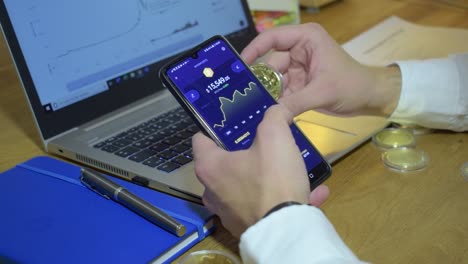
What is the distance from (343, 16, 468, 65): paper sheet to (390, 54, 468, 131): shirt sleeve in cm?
17

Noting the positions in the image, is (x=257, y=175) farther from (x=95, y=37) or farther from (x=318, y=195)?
(x=95, y=37)

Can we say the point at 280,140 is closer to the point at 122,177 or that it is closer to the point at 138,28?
the point at 122,177

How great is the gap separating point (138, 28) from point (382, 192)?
1.44 ft

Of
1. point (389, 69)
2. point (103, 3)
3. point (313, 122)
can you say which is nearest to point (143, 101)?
point (103, 3)

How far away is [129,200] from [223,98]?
150 mm

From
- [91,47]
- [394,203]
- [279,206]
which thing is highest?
[91,47]

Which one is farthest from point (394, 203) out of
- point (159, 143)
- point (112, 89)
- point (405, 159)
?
point (112, 89)

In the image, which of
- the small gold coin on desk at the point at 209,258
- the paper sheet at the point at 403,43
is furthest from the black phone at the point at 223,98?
the paper sheet at the point at 403,43

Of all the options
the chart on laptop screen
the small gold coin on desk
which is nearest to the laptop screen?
the chart on laptop screen

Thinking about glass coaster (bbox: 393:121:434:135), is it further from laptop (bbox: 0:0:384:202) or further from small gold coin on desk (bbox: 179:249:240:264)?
small gold coin on desk (bbox: 179:249:240:264)

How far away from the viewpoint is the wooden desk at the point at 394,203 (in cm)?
59

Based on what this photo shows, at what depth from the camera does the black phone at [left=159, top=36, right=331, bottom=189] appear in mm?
Answer: 631

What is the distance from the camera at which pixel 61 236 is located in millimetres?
623

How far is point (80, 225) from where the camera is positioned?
0.64m
